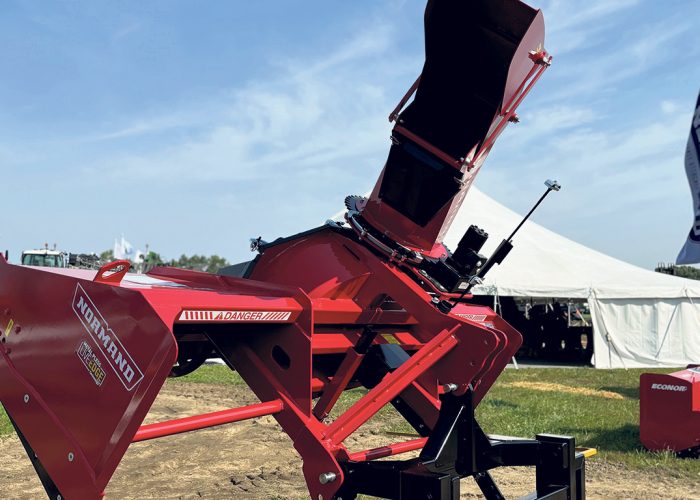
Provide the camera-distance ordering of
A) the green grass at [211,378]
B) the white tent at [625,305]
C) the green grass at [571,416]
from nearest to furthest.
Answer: the green grass at [571,416] → the green grass at [211,378] → the white tent at [625,305]

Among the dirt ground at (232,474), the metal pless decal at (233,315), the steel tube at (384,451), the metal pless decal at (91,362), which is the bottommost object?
the dirt ground at (232,474)

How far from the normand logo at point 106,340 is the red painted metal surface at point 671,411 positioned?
556cm

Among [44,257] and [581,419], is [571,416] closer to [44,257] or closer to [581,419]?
[581,419]

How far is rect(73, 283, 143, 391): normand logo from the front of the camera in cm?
245

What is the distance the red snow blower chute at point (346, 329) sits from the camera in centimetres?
257

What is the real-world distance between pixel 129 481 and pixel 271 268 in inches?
109

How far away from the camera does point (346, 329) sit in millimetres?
3652

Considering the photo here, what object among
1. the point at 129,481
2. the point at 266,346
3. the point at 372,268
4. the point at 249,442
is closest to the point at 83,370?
the point at 266,346

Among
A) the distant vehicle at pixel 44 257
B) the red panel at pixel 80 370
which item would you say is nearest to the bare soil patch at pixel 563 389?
the red panel at pixel 80 370

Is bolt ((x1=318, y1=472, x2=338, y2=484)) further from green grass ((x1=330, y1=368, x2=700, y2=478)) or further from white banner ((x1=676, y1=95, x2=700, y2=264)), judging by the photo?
white banner ((x1=676, y1=95, x2=700, y2=264))

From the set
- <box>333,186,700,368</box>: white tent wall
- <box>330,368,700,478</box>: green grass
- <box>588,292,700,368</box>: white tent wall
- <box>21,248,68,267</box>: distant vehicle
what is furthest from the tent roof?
<box>21,248,68,267</box>: distant vehicle

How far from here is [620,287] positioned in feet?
52.6

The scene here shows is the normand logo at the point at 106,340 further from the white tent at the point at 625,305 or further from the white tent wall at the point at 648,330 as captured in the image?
the white tent wall at the point at 648,330

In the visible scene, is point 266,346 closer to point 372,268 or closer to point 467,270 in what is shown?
point 372,268
